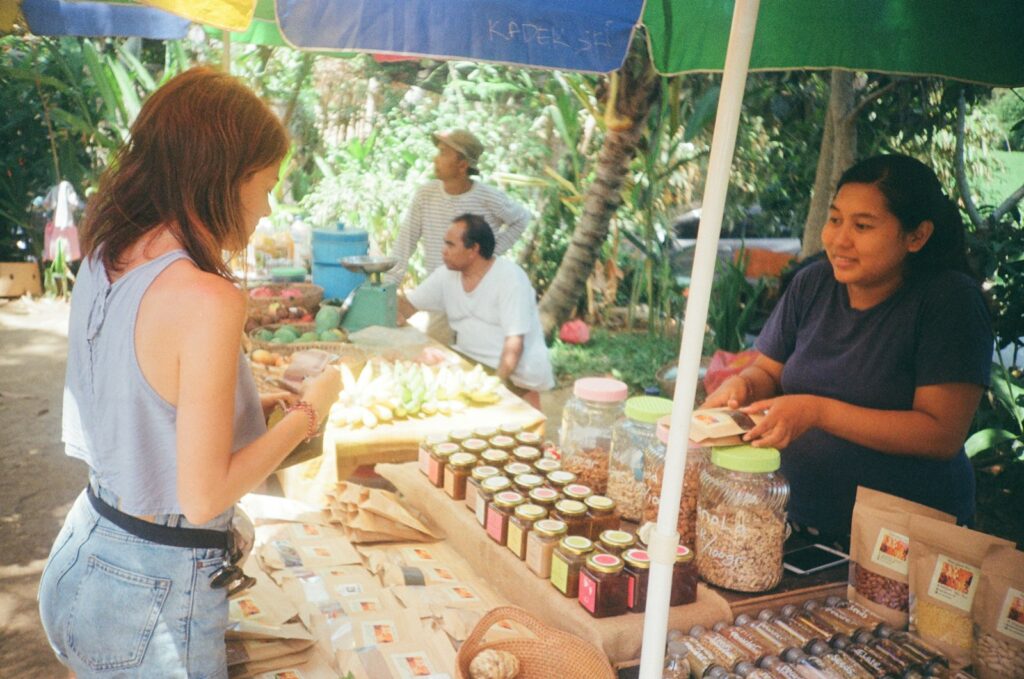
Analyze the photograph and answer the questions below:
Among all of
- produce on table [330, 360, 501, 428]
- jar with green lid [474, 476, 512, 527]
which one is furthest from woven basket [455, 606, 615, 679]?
produce on table [330, 360, 501, 428]

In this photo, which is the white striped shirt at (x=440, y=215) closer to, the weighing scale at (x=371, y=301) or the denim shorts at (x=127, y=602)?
the weighing scale at (x=371, y=301)

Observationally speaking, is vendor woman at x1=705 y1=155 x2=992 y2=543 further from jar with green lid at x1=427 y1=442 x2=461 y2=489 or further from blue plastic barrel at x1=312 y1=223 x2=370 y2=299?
blue plastic barrel at x1=312 y1=223 x2=370 y2=299

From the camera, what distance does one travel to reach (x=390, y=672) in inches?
64.2

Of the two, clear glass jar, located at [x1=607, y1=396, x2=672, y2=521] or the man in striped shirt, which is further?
the man in striped shirt

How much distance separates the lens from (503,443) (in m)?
2.34

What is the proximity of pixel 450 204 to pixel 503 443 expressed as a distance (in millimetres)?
3498

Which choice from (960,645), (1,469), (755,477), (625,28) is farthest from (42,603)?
(1,469)

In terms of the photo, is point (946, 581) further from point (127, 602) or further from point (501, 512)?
point (127, 602)

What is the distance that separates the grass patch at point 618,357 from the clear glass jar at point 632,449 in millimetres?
5166

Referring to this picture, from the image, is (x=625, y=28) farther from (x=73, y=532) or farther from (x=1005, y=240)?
(x=1005, y=240)

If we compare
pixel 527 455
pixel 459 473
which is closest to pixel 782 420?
pixel 527 455

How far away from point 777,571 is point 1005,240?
345cm

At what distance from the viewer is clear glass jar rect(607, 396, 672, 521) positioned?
6.39 ft

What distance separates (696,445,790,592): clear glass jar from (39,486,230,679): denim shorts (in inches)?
39.9
